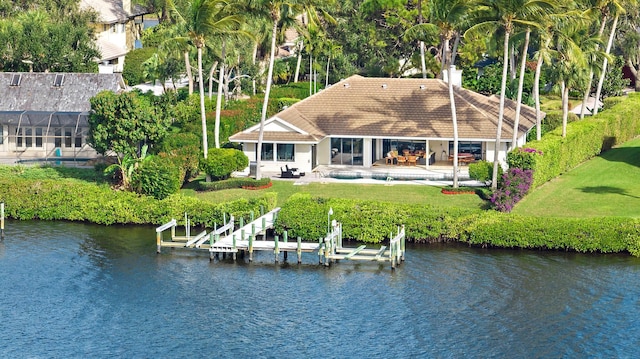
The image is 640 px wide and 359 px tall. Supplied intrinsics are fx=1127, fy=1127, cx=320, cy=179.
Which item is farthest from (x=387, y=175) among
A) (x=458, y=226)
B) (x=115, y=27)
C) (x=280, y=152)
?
(x=115, y=27)

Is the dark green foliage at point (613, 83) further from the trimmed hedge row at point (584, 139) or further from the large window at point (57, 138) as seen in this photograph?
the large window at point (57, 138)

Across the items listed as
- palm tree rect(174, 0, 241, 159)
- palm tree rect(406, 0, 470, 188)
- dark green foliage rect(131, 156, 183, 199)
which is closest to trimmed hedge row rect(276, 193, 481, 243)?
dark green foliage rect(131, 156, 183, 199)

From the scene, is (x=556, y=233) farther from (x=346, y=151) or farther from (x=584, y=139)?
(x=346, y=151)

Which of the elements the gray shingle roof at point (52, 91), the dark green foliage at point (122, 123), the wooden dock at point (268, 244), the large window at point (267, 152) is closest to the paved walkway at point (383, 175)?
the large window at point (267, 152)

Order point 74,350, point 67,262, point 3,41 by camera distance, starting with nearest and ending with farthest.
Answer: point 74,350 → point 67,262 → point 3,41

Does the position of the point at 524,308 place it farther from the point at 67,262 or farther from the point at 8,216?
the point at 8,216

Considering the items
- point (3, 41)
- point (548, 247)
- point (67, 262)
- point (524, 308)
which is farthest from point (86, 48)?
point (524, 308)
